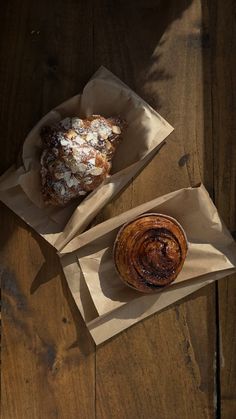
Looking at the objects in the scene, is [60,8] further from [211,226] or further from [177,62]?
[211,226]

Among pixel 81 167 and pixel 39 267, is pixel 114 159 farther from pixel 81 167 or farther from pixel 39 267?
pixel 39 267

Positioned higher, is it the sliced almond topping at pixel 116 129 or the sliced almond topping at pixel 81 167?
the sliced almond topping at pixel 81 167

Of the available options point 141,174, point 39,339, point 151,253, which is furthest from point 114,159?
point 39,339

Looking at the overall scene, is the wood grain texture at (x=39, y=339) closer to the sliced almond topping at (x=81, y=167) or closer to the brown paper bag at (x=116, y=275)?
the brown paper bag at (x=116, y=275)

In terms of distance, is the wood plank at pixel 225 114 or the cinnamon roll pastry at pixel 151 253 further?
the wood plank at pixel 225 114

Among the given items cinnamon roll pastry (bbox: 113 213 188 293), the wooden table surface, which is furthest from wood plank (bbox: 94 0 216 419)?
cinnamon roll pastry (bbox: 113 213 188 293)

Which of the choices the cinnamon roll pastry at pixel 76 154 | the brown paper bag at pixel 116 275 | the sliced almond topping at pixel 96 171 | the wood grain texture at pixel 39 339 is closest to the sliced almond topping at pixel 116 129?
the cinnamon roll pastry at pixel 76 154

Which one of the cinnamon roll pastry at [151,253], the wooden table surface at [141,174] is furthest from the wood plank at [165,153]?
the cinnamon roll pastry at [151,253]
